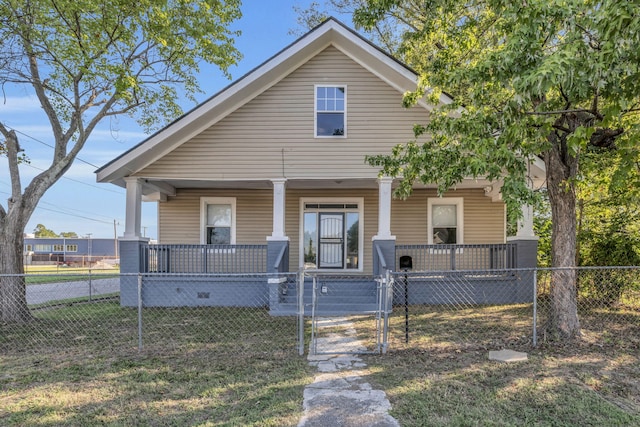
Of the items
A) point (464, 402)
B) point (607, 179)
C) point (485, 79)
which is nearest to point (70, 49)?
point (485, 79)

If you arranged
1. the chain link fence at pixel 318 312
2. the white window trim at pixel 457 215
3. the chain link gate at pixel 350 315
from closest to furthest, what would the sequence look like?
1. the chain link gate at pixel 350 315
2. the chain link fence at pixel 318 312
3. the white window trim at pixel 457 215

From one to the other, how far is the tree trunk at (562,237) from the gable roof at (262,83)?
10.9 feet

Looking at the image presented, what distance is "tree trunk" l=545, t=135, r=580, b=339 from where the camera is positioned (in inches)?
239

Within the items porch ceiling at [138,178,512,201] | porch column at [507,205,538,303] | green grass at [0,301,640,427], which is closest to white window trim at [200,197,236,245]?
porch ceiling at [138,178,512,201]

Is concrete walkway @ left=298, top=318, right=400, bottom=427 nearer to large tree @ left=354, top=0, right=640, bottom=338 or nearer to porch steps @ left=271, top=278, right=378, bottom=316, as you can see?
porch steps @ left=271, top=278, right=378, bottom=316

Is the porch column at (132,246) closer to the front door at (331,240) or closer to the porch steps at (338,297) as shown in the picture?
the porch steps at (338,297)

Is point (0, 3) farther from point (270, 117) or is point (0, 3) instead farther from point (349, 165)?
point (349, 165)

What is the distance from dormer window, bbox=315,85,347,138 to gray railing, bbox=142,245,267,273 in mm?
3320

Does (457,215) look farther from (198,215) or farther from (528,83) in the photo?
(528,83)

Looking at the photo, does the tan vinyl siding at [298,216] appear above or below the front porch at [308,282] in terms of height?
above

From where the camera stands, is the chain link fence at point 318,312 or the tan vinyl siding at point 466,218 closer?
the chain link fence at point 318,312

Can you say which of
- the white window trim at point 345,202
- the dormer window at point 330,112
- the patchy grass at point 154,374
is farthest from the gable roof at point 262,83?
the patchy grass at point 154,374

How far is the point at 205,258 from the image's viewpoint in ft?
32.4

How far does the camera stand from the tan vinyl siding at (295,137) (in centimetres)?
927
